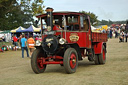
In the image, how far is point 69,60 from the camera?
26.2 feet

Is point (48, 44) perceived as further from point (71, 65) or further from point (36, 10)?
point (36, 10)

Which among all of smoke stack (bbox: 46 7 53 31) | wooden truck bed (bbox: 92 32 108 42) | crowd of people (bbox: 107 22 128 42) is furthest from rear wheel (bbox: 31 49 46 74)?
crowd of people (bbox: 107 22 128 42)

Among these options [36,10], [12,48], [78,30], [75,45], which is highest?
[36,10]

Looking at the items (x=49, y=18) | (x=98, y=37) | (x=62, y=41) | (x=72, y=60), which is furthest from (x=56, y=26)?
(x=98, y=37)

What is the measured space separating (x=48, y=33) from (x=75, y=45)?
1213 millimetres

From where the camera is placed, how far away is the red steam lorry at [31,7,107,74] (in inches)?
322

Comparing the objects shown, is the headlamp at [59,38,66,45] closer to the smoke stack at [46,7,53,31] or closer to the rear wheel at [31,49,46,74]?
the smoke stack at [46,7,53,31]

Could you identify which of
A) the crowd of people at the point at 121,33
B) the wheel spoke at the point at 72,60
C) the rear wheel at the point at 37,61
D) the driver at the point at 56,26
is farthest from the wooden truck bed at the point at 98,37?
the crowd of people at the point at 121,33

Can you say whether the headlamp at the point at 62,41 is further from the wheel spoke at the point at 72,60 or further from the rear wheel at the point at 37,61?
the rear wheel at the point at 37,61

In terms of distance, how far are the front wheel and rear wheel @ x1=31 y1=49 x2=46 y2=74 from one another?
1176 mm

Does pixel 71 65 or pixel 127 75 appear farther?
pixel 71 65

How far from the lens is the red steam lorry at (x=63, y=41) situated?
8180 millimetres

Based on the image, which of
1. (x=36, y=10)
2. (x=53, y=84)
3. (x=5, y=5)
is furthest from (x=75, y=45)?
(x=5, y=5)

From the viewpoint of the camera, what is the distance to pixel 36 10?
20.5 meters
